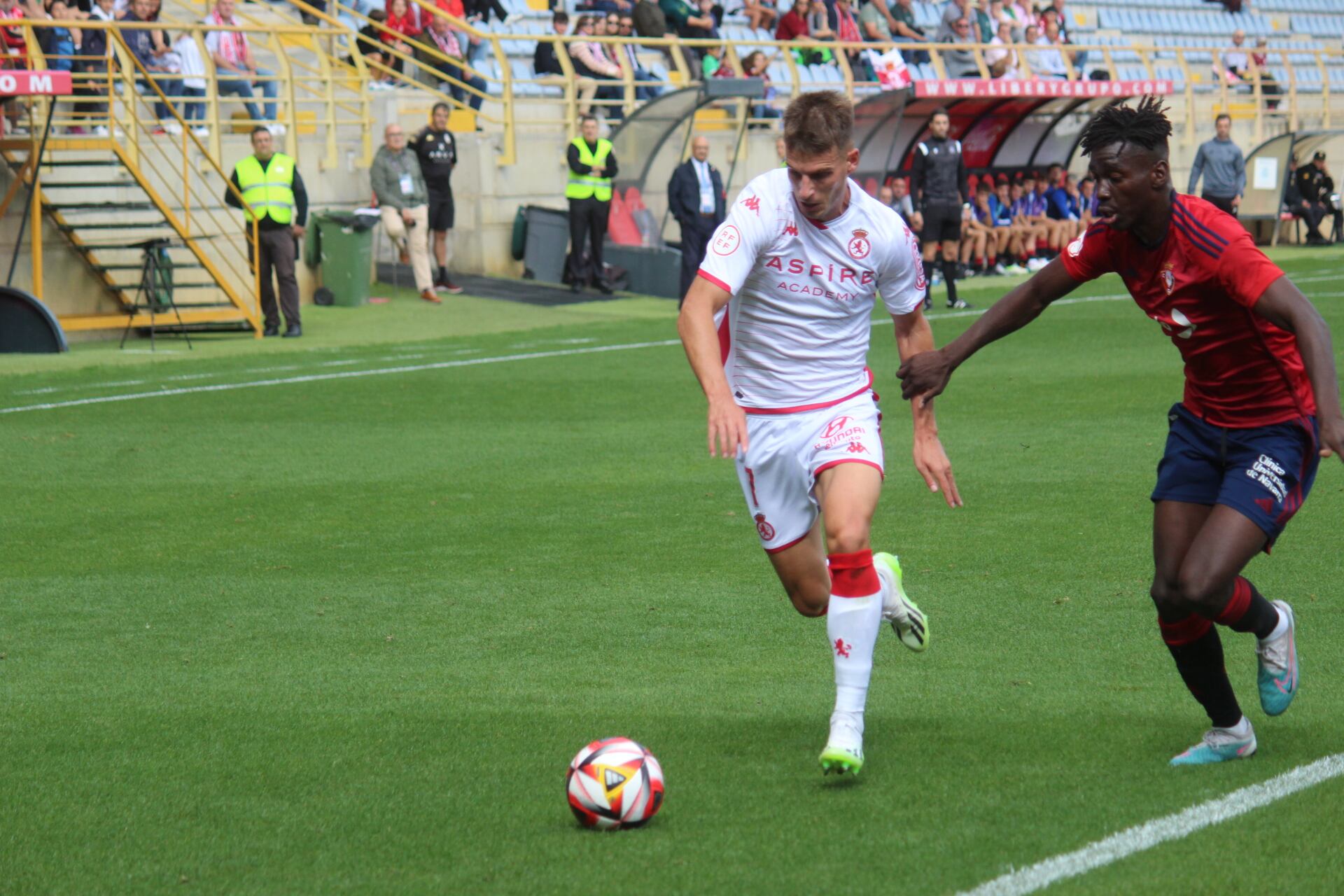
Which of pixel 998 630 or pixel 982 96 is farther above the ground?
pixel 982 96

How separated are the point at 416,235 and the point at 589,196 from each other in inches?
92.7

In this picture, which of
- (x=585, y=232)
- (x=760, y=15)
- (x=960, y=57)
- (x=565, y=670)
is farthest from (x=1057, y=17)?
(x=565, y=670)

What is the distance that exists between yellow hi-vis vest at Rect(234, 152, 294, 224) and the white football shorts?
1419cm

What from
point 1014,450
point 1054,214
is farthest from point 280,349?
point 1054,214

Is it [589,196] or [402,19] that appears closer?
[589,196]

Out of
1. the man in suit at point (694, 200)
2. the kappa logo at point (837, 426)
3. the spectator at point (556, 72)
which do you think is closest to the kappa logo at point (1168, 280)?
the kappa logo at point (837, 426)

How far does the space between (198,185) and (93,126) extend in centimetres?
140

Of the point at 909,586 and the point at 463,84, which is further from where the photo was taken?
the point at 463,84

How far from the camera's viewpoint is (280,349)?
17688 millimetres

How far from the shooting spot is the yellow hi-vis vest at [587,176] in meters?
22.3

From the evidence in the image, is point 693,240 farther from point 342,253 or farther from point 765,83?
point 765,83

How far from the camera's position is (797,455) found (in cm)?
535

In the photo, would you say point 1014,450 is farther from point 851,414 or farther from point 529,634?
point 851,414

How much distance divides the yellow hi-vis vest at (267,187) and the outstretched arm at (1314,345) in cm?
1539
